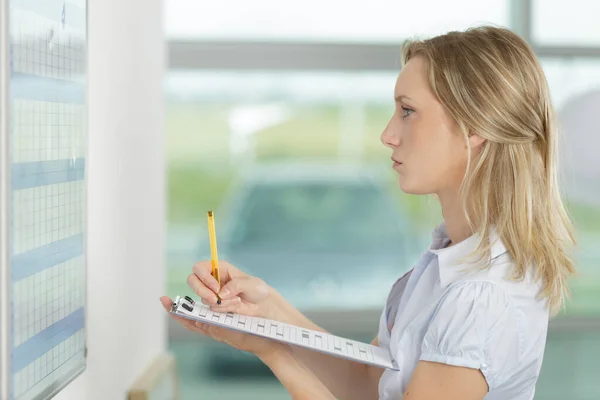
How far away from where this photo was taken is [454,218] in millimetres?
1465

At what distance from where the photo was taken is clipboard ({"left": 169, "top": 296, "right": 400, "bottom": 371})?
1.23 metres

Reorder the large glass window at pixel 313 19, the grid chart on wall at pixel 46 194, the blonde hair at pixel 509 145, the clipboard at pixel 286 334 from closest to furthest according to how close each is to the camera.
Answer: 1. the grid chart on wall at pixel 46 194
2. the clipboard at pixel 286 334
3. the blonde hair at pixel 509 145
4. the large glass window at pixel 313 19

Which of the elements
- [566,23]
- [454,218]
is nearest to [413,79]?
[454,218]

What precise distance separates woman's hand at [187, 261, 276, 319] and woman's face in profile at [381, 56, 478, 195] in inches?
13.0

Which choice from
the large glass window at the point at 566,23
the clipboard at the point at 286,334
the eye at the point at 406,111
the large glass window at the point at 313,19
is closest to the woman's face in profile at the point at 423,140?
the eye at the point at 406,111

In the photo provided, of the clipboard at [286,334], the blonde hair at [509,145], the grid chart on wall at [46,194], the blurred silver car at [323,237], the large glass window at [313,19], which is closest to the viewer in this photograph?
the grid chart on wall at [46,194]

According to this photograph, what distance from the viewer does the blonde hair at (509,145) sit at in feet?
4.44

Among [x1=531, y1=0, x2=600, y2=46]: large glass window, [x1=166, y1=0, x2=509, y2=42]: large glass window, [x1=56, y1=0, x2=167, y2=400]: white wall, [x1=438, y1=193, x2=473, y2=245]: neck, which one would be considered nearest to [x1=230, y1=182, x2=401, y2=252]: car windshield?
[x1=166, y1=0, x2=509, y2=42]: large glass window

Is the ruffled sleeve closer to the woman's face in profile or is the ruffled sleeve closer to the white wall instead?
the woman's face in profile

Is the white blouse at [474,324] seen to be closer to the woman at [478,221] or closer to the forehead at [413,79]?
the woman at [478,221]

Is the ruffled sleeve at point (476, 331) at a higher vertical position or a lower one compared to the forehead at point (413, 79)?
lower

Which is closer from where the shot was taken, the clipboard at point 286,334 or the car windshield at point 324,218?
the clipboard at point 286,334

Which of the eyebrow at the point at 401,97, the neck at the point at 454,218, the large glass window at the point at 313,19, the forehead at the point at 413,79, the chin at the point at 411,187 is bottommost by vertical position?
the neck at the point at 454,218

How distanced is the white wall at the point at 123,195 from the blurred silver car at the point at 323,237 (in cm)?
143
